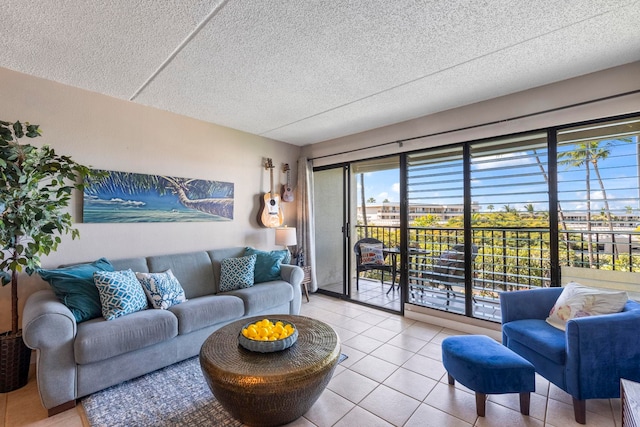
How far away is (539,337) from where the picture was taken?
1.92 meters

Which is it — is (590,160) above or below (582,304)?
above

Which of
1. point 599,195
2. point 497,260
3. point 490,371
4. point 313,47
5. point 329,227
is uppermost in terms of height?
point 313,47

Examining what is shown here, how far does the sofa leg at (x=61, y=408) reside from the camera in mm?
1774

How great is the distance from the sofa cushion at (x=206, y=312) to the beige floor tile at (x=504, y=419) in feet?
6.68

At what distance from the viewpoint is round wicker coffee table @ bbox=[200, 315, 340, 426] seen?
1.43 meters

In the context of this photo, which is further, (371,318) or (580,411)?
(371,318)

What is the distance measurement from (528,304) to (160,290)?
3.09 metres

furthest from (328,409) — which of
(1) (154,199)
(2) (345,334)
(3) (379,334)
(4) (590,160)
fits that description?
(4) (590,160)

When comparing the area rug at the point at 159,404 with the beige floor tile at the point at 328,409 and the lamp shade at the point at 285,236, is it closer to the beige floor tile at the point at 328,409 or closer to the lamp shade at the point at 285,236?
the beige floor tile at the point at 328,409

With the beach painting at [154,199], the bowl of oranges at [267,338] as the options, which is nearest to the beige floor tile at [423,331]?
the bowl of oranges at [267,338]

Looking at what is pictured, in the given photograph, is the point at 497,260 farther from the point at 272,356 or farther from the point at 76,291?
the point at 76,291

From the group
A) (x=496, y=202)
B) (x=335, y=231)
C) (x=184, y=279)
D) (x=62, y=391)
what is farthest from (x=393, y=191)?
(x=62, y=391)

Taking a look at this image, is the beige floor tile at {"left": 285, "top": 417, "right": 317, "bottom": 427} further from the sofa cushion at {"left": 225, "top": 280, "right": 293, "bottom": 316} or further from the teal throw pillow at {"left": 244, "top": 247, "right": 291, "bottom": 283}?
the teal throw pillow at {"left": 244, "top": 247, "right": 291, "bottom": 283}

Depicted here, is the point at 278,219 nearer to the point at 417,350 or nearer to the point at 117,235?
the point at 117,235
